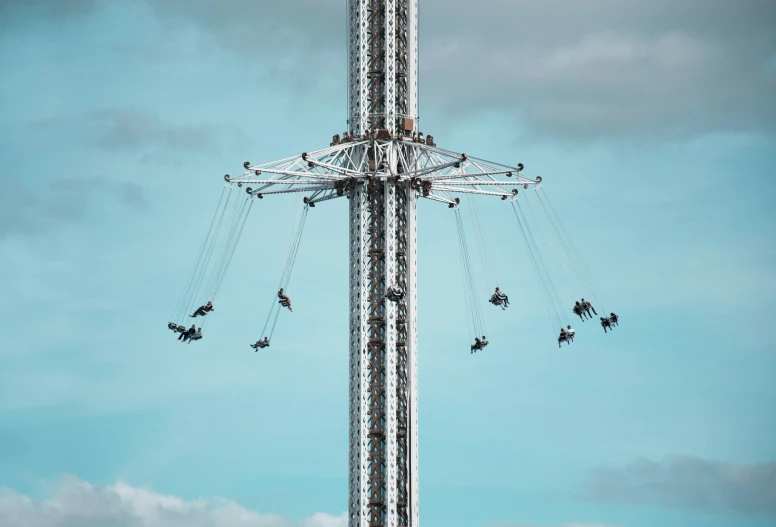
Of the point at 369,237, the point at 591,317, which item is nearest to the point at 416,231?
the point at 369,237

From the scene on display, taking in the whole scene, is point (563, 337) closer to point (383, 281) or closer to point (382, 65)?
point (383, 281)

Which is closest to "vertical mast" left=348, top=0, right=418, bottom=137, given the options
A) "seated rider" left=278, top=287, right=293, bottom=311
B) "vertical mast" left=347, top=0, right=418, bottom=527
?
"vertical mast" left=347, top=0, right=418, bottom=527

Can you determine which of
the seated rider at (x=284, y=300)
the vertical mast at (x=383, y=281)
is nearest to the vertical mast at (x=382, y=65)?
the vertical mast at (x=383, y=281)

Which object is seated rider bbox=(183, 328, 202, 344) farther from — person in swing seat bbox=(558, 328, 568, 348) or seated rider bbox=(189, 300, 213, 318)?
person in swing seat bbox=(558, 328, 568, 348)

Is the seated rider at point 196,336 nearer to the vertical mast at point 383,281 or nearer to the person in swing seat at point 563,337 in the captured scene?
the vertical mast at point 383,281

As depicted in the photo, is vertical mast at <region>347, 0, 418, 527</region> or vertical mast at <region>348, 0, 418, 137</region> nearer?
vertical mast at <region>347, 0, 418, 527</region>

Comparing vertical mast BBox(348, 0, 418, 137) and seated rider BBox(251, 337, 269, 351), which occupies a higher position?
vertical mast BBox(348, 0, 418, 137)
